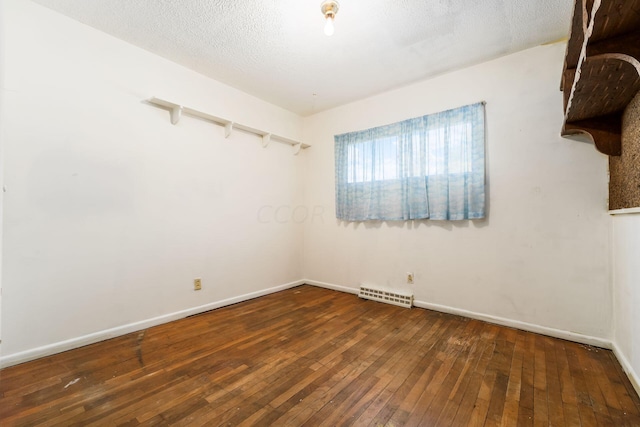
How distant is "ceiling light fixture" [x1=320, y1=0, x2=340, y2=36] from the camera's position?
2.00 m

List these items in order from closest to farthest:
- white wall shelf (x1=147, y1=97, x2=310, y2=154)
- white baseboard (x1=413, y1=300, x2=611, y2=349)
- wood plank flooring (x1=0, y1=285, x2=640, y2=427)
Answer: wood plank flooring (x1=0, y1=285, x2=640, y2=427) → white baseboard (x1=413, y1=300, x2=611, y2=349) → white wall shelf (x1=147, y1=97, x2=310, y2=154)

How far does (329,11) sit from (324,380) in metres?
2.47

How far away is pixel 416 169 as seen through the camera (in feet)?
10.3

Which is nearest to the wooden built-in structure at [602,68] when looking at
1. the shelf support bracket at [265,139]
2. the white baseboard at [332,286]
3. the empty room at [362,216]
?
the empty room at [362,216]

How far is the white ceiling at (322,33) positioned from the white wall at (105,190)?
0.92 feet

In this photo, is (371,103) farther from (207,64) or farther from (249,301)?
(249,301)

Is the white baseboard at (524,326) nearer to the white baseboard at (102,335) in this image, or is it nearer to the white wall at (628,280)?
the white wall at (628,280)

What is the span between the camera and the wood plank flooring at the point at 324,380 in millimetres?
1535

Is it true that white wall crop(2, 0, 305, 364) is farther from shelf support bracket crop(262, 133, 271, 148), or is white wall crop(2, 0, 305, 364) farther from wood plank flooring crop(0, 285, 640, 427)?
wood plank flooring crop(0, 285, 640, 427)

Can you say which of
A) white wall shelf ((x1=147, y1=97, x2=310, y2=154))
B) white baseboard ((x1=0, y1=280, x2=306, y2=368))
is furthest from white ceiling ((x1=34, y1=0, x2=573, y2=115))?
white baseboard ((x1=0, y1=280, x2=306, y2=368))

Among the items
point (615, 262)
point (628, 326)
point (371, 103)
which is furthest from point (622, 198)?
point (371, 103)

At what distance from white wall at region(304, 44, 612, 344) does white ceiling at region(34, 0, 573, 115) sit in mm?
240

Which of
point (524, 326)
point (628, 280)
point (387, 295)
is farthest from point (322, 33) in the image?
point (524, 326)

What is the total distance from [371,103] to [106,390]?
3.56m
